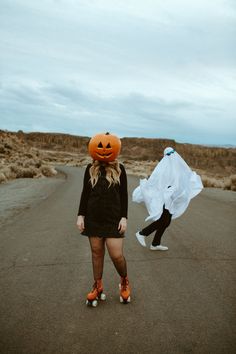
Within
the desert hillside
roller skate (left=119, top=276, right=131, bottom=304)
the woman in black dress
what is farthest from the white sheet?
the desert hillside

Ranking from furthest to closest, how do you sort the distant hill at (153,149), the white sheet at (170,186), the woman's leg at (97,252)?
the distant hill at (153,149) → the white sheet at (170,186) → the woman's leg at (97,252)

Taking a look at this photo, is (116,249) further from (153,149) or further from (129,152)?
(153,149)

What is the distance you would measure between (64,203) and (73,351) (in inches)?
420

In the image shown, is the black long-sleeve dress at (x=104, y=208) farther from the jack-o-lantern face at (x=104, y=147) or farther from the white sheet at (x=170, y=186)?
the white sheet at (x=170, y=186)

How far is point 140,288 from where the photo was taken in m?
5.27

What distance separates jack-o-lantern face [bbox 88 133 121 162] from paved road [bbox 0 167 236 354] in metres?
1.77

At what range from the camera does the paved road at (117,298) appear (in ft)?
12.6

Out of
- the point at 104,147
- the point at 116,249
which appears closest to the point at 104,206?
the point at 116,249

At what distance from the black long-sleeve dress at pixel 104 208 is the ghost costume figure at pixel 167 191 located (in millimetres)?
2574

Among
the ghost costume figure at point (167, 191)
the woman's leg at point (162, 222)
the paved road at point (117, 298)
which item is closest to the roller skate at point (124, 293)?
the paved road at point (117, 298)

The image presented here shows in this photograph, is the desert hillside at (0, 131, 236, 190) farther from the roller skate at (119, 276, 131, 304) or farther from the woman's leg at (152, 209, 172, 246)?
the roller skate at (119, 276, 131, 304)

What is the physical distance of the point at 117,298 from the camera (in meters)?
4.96

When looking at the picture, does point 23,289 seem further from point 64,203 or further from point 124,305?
point 64,203

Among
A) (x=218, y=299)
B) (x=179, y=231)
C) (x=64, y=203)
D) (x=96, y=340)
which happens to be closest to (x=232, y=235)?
(x=179, y=231)
